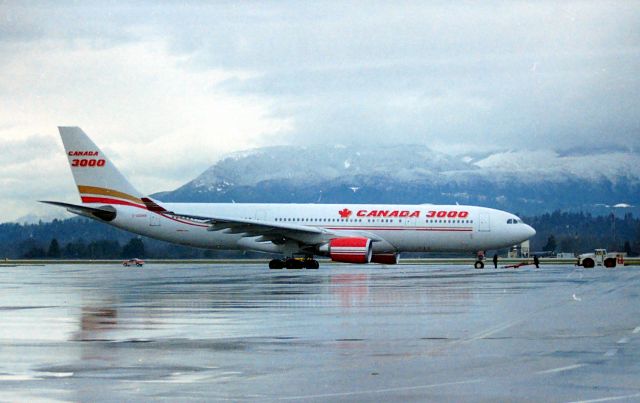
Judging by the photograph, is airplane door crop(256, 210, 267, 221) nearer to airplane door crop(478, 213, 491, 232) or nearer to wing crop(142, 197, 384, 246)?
wing crop(142, 197, 384, 246)

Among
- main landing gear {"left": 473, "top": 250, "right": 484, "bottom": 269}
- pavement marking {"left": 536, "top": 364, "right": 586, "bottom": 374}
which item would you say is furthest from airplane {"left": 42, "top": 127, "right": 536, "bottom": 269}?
pavement marking {"left": 536, "top": 364, "right": 586, "bottom": 374}

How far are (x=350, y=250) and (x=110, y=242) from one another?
61.9 m

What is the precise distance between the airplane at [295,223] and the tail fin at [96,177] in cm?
6

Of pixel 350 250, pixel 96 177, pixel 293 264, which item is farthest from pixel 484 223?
pixel 96 177

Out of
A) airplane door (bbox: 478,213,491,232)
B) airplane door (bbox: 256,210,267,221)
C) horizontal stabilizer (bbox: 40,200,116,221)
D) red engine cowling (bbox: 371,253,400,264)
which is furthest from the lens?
horizontal stabilizer (bbox: 40,200,116,221)

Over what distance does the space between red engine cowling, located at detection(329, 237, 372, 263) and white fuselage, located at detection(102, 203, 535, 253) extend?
349 cm

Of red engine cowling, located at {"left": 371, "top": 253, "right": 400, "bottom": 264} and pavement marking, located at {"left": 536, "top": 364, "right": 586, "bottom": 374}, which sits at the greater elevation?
red engine cowling, located at {"left": 371, "top": 253, "right": 400, "bottom": 264}

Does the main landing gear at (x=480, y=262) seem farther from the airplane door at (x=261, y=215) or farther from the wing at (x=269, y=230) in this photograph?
the airplane door at (x=261, y=215)

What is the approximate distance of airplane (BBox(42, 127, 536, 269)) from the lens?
54.4m

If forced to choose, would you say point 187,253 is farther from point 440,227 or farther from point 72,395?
point 72,395

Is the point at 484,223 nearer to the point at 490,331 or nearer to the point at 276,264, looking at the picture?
the point at 276,264

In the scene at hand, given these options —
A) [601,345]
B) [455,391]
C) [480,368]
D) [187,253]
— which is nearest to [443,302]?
[601,345]

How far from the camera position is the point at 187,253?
112250 mm

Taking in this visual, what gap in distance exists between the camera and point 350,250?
2016 inches
